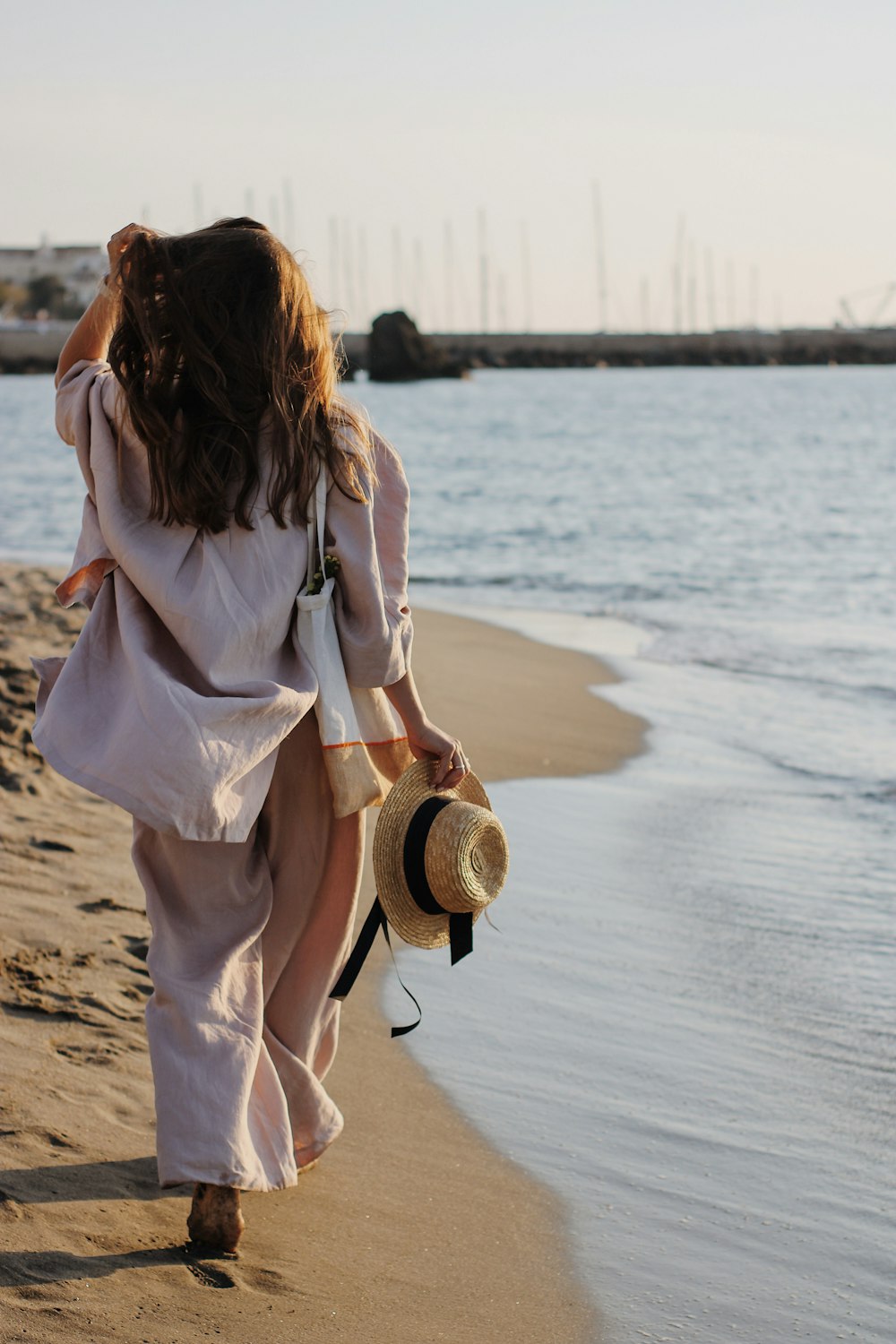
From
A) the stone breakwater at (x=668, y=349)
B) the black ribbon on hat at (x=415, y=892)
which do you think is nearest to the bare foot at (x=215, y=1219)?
the black ribbon on hat at (x=415, y=892)

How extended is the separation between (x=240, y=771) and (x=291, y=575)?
1.09ft

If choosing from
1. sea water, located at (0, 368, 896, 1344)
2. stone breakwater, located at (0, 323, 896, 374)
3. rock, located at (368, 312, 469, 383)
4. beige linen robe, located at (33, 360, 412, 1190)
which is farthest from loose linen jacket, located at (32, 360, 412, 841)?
stone breakwater, located at (0, 323, 896, 374)

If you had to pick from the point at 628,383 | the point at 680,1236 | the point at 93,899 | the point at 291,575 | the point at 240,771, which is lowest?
the point at 680,1236

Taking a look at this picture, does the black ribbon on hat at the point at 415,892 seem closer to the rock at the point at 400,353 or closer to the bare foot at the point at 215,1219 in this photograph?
the bare foot at the point at 215,1219

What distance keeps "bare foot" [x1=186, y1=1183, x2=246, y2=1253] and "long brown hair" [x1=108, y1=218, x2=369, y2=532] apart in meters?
1.11

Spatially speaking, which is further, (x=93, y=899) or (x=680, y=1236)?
(x=93, y=899)

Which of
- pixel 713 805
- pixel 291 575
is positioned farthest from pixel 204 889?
pixel 713 805

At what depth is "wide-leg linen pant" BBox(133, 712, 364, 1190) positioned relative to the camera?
2387 mm

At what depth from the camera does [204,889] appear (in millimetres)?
2443

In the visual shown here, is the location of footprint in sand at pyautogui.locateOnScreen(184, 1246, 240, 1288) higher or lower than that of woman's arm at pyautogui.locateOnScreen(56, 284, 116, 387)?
lower

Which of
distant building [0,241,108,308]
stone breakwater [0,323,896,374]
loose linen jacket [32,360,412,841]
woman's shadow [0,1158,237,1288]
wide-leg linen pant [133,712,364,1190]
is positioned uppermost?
distant building [0,241,108,308]

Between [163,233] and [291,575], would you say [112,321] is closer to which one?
[163,233]

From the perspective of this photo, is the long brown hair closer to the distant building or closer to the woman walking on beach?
the woman walking on beach

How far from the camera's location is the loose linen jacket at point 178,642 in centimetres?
225
